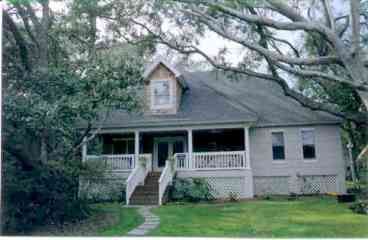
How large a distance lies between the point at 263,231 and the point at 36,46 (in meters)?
8.57

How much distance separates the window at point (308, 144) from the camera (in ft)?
44.3

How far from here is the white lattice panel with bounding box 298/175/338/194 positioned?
13055 mm

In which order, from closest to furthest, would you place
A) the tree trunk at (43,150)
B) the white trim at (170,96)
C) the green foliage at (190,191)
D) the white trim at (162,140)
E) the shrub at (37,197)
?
the shrub at (37,197), the tree trunk at (43,150), the green foliage at (190,191), the white trim at (170,96), the white trim at (162,140)

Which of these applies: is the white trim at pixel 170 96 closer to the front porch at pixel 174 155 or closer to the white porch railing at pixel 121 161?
the front porch at pixel 174 155

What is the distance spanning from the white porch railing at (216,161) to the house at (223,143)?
4 cm

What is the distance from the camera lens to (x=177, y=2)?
11.0 meters

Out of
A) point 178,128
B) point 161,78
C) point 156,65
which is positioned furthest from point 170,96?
point 178,128

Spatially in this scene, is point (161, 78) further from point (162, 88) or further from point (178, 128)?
point (178, 128)

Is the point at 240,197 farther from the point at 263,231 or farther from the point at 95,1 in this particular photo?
the point at 95,1

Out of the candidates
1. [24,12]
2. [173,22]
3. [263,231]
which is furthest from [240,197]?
[24,12]

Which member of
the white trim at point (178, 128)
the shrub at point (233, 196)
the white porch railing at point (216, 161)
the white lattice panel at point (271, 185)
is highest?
the white trim at point (178, 128)

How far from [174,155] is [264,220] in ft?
19.2

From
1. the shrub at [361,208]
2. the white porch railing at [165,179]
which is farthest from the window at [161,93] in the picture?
the shrub at [361,208]

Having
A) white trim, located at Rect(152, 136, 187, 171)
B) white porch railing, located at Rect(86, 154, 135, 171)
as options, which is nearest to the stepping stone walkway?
white porch railing, located at Rect(86, 154, 135, 171)
